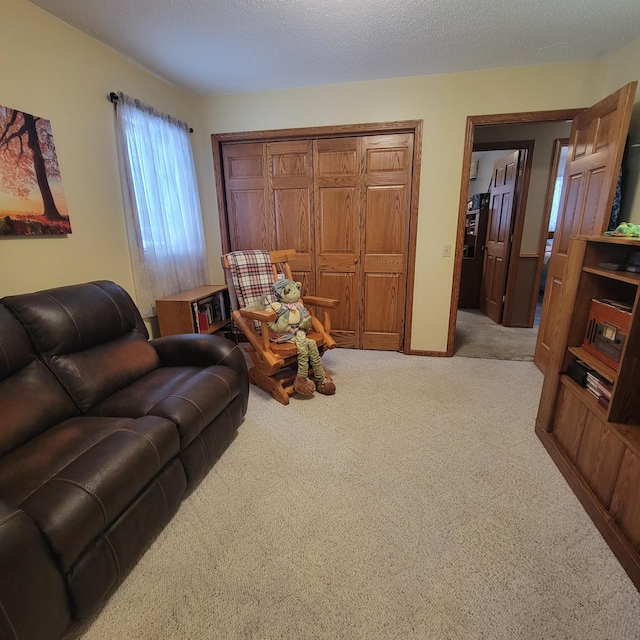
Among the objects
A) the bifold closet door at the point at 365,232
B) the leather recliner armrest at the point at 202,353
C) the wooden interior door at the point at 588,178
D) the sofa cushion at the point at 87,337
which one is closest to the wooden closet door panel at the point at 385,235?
the bifold closet door at the point at 365,232

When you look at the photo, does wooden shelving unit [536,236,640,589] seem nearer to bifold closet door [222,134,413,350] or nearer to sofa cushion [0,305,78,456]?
bifold closet door [222,134,413,350]

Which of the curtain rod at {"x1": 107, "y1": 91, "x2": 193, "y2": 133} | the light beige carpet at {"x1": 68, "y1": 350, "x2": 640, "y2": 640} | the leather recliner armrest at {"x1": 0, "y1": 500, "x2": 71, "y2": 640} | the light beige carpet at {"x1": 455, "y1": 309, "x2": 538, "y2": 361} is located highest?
the curtain rod at {"x1": 107, "y1": 91, "x2": 193, "y2": 133}

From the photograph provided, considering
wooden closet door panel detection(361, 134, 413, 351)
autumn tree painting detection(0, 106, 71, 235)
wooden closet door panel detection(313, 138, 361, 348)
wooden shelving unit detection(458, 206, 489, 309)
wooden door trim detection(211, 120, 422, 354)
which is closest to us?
autumn tree painting detection(0, 106, 71, 235)

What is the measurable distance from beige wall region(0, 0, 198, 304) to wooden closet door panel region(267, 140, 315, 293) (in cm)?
119

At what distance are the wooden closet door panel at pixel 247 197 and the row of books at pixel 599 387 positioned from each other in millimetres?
2762

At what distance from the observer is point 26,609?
0.86 meters

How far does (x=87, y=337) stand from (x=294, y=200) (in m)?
2.20

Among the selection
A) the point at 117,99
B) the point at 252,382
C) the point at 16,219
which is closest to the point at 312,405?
the point at 252,382

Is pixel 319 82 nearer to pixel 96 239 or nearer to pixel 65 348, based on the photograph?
pixel 96 239

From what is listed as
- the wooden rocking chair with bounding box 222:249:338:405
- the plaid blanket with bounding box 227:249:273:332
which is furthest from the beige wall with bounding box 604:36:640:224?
the plaid blanket with bounding box 227:249:273:332

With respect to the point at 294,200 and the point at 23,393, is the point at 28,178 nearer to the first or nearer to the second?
the point at 23,393

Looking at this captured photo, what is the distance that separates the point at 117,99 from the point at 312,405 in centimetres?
253

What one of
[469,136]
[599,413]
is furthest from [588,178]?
[599,413]

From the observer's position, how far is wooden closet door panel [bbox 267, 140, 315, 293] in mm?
3182
